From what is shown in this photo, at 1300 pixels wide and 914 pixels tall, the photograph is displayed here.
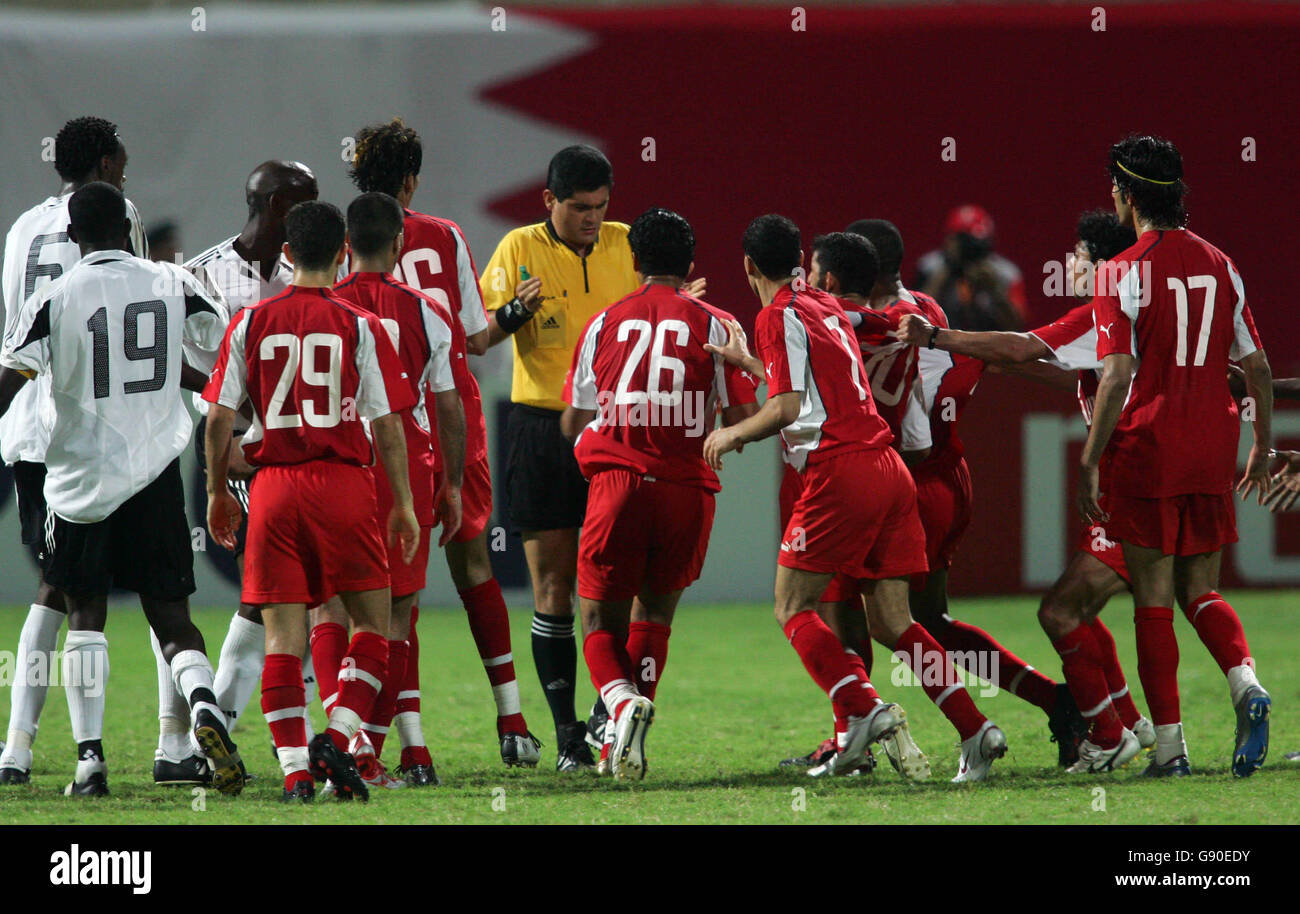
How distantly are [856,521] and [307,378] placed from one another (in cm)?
179

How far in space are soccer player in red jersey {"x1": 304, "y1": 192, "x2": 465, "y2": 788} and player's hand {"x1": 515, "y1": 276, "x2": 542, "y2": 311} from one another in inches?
22.3

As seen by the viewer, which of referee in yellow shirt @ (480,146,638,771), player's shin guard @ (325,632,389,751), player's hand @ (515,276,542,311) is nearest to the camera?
player's shin guard @ (325,632,389,751)

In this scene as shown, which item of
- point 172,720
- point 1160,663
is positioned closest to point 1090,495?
point 1160,663

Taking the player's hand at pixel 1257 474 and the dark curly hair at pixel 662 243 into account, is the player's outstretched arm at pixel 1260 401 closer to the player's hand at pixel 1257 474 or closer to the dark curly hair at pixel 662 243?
the player's hand at pixel 1257 474

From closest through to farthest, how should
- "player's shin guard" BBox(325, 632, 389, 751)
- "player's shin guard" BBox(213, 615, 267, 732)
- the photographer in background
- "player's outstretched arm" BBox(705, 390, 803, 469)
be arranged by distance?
"player's shin guard" BBox(325, 632, 389, 751), "player's outstretched arm" BBox(705, 390, 803, 469), "player's shin guard" BBox(213, 615, 267, 732), the photographer in background

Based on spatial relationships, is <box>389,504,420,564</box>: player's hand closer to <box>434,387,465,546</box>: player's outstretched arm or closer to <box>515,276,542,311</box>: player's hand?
<box>434,387,465,546</box>: player's outstretched arm

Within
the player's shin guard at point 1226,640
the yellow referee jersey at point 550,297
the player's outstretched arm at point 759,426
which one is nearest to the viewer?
the player's outstretched arm at point 759,426

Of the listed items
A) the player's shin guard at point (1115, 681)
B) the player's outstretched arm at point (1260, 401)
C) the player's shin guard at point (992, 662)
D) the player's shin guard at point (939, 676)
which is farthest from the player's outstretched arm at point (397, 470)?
the player's outstretched arm at point (1260, 401)

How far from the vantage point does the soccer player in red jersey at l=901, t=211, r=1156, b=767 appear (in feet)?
18.4

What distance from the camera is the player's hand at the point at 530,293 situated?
592cm

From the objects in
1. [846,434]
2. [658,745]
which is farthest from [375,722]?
[846,434]

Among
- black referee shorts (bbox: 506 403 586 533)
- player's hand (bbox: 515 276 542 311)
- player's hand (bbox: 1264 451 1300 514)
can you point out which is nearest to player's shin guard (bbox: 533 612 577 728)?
black referee shorts (bbox: 506 403 586 533)

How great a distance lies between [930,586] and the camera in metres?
6.02

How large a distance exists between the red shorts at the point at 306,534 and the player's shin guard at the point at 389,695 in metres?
0.51
